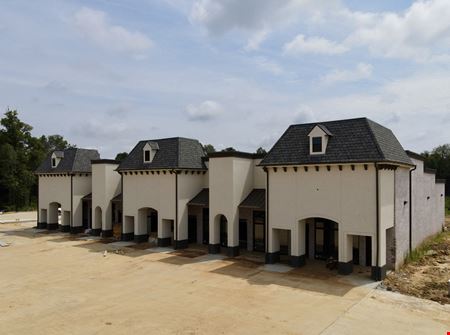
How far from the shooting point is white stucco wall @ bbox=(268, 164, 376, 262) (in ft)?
61.7

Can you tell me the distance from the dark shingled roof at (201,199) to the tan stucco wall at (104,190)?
9313 millimetres

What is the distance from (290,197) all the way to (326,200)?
2.17 m

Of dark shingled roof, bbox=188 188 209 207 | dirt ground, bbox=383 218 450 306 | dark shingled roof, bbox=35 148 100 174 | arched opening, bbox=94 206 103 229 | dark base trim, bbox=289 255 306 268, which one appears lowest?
dirt ground, bbox=383 218 450 306

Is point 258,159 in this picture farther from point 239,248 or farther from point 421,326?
point 421,326

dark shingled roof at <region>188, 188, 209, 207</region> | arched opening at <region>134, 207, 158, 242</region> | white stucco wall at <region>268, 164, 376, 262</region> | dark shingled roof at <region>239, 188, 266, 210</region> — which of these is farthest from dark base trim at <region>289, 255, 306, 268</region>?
arched opening at <region>134, 207, 158, 242</region>

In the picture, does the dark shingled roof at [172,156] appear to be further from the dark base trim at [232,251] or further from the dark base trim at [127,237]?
the dark base trim at [232,251]

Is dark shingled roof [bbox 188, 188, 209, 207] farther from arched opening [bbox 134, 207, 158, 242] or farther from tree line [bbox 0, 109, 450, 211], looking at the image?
tree line [bbox 0, 109, 450, 211]

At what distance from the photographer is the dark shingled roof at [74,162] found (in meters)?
36.0

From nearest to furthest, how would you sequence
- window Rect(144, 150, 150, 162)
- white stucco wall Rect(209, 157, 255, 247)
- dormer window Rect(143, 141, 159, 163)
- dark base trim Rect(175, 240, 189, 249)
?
white stucco wall Rect(209, 157, 255, 247), dark base trim Rect(175, 240, 189, 249), dormer window Rect(143, 141, 159, 163), window Rect(144, 150, 150, 162)

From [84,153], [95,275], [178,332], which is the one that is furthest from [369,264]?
[84,153]

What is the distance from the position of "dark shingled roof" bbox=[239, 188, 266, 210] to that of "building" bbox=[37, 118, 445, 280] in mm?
78

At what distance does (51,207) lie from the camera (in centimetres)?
3822

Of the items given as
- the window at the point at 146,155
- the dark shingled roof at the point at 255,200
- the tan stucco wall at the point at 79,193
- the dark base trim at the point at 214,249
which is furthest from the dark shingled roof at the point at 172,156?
the tan stucco wall at the point at 79,193

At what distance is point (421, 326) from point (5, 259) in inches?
961
